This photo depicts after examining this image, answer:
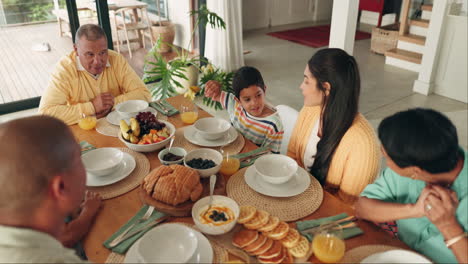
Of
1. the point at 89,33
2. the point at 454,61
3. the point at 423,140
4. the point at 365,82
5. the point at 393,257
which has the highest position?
the point at 89,33

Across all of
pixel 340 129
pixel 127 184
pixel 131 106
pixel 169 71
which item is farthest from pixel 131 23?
pixel 340 129

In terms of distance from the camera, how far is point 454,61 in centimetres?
424

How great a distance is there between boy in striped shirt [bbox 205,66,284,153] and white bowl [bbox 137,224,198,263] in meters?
1.06

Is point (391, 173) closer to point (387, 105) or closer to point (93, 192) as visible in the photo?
point (93, 192)

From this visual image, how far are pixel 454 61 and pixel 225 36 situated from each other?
2.77 meters

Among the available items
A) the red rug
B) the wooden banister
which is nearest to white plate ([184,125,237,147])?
the wooden banister

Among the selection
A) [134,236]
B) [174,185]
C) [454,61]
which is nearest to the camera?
[134,236]

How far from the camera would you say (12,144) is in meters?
0.88

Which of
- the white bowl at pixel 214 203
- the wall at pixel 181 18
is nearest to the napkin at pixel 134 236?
the white bowl at pixel 214 203

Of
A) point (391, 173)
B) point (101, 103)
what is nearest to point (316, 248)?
point (391, 173)

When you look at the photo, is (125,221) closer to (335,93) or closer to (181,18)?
(335,93)

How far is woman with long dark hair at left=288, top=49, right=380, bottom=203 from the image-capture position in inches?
61.9

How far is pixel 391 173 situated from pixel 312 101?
0.51 m

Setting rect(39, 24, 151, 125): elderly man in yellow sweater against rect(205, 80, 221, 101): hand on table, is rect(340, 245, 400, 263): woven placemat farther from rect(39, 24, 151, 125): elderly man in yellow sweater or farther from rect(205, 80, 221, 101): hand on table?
rect(39, 24, 151, 125): elderly man in yellow sweater
